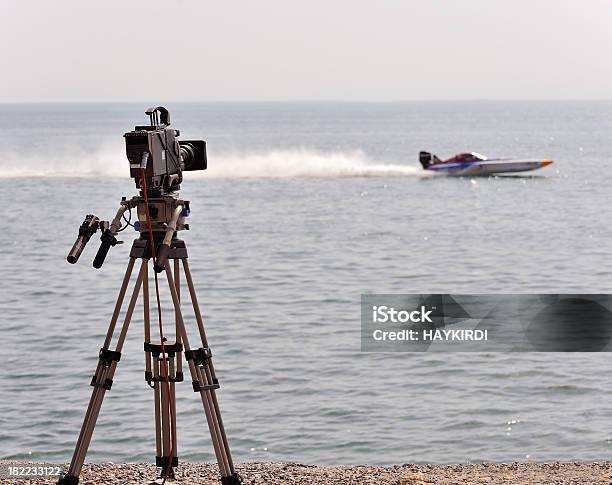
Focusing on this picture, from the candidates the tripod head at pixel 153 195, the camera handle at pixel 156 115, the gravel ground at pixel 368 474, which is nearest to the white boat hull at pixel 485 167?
the gravel ground at pixel 368 474

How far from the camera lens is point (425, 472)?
998 centimetres

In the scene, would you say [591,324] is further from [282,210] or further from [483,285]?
[282,210]

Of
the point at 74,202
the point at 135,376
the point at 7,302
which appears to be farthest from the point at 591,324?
the point at 74,202

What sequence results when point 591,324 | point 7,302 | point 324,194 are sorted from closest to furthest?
point 591,324
point 7,302
point 324,194

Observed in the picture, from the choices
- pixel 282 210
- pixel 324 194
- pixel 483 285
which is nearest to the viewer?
pixel 483 285

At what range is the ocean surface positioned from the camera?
14.6 m

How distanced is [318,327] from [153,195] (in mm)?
15841

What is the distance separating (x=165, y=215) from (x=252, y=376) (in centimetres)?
1109

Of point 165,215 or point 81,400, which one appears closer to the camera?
point 165,215

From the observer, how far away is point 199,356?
7836mm

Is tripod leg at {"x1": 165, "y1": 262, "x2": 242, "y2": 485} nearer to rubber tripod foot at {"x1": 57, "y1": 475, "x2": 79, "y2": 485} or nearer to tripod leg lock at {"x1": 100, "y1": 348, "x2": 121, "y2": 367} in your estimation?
tripod leg lock at {"x1": 100, "y1": 348, "x2": 121, "y2": 367}

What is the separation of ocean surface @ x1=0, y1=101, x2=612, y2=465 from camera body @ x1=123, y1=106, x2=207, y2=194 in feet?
20.1

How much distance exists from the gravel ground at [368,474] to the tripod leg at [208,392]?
3.64 ft

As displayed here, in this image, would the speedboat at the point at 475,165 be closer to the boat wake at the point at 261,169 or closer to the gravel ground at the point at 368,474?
the boat wake at the point at 261,169
